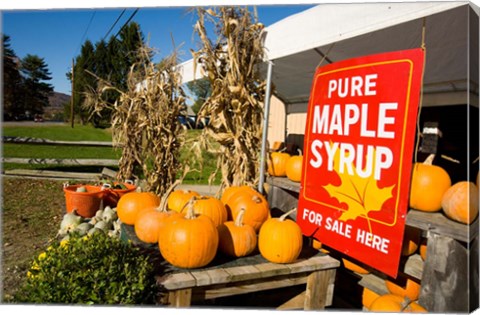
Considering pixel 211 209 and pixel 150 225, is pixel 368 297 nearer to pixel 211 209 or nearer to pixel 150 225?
pixel 211 209

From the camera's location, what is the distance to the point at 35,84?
4.09 meters

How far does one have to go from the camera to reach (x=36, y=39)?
8.78 feet

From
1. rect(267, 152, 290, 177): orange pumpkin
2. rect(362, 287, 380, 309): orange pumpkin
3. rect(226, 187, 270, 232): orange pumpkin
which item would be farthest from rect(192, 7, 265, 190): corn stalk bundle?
rect(362, 287, 380, 309): orange pumpkin

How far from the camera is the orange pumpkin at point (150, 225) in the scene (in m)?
2.27

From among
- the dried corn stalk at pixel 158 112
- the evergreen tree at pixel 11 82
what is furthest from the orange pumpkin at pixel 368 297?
the evergreen tree at pixel 11 82

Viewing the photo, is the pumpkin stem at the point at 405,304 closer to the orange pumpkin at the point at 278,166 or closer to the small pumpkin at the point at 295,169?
the small pumpkin at the point at 295,169

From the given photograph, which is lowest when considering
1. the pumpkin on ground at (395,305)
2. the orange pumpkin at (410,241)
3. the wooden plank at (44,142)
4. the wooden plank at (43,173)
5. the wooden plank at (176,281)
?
the wooden plank at (43,173)

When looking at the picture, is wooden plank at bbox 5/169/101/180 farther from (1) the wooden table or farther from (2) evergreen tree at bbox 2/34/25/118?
(1) the wooden table

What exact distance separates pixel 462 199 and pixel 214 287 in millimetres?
1387

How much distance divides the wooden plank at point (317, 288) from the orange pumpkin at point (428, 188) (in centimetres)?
69

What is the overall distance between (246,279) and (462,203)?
47.2 inches

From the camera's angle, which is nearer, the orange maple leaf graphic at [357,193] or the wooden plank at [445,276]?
the wooden plank at [445,276]

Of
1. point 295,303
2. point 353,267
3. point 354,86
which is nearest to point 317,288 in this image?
point 295,303

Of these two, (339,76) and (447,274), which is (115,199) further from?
(447,274)
